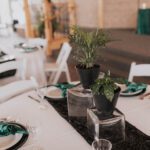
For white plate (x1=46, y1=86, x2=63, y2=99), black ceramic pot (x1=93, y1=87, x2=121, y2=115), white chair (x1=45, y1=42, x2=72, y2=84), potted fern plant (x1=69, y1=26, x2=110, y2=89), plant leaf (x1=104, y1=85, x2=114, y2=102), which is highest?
potted fern plant (x1=69, y1=26, x2=110, y2=89)

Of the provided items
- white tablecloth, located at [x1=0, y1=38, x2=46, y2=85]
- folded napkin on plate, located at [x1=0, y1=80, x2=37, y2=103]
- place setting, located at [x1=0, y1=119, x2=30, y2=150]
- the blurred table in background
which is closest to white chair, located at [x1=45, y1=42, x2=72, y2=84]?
white tablecloth, located at [x1=0, y1=38, x2=46, y2=85]

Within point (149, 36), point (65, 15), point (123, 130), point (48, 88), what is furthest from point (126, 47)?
point (123, 130)

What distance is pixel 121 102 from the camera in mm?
1338

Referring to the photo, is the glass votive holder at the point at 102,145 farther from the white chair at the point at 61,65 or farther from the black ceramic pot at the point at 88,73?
the white chair at the point at 61,65

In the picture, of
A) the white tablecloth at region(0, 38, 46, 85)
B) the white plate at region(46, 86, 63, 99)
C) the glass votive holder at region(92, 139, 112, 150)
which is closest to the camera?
the glass votive holder at region(92, 139, 112, 150)

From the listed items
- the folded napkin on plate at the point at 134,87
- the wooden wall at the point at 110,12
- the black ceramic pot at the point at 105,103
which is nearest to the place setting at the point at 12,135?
the black ceramic pot at the point at 105,103

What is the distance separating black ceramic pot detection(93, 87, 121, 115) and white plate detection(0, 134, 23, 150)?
35cm

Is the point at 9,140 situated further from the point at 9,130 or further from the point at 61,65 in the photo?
the point at 61,65

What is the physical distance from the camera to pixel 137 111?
122 cm

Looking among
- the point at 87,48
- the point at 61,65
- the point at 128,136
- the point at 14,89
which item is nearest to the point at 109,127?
the point at 128,136

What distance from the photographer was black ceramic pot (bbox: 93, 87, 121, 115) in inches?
38.2

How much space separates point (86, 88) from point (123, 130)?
1.02 feet

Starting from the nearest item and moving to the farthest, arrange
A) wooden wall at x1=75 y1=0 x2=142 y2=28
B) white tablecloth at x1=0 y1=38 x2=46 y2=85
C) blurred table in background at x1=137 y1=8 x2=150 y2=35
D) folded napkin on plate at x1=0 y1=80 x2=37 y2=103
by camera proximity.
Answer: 1. folded napkin on plate at x1=0 y1=80 x2=37 y2=103
2. white tablecloth at x1=0 y1=38 x2=46 y2=85
3. blurred table in background at x1=137 y1=8 x2=150 y2=35
4. wooden wall at x1=75 y1=0 x2=142 y2=28

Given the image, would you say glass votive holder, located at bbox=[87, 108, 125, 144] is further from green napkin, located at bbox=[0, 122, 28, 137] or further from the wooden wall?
the wooden wall
